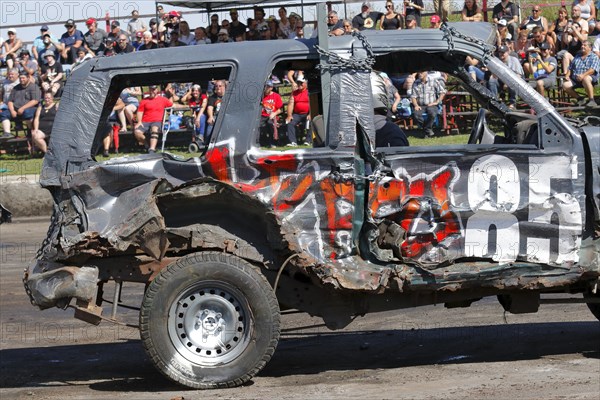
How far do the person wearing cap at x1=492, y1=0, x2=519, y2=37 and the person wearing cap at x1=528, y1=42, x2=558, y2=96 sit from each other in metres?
1.45

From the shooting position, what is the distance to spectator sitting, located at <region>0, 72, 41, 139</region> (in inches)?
850

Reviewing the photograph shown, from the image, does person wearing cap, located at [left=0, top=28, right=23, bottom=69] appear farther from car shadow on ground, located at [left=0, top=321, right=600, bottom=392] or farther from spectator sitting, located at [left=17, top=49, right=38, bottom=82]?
car shadow on ground, located at [left=0, top=321, right=600, bottom=392]

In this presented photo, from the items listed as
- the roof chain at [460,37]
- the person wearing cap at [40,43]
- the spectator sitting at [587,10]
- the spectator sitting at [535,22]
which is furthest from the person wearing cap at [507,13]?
the roof chain at [460,37]

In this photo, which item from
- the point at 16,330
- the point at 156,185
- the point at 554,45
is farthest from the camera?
the point at 554,45

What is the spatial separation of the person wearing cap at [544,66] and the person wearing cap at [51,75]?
9.44 metres

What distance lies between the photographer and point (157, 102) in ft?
58.3

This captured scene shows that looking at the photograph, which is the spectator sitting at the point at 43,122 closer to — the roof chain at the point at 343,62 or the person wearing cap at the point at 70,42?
the person wearing cap at the point at 70,42

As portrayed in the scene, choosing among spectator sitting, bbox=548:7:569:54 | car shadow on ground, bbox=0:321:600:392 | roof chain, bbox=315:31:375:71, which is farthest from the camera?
spectator sitting, bbox=548:7:569:54

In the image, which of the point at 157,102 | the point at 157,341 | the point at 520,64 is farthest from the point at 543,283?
the point at 520,64

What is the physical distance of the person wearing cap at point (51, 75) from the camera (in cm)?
2164

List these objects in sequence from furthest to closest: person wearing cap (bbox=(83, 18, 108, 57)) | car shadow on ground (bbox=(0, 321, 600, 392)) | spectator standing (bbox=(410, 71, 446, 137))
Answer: person wearing cap (bbox=(83, 18, 108, 57))
spectator standing (bbox=(410, 71, 446, 137))
car shadow on ground (bbox=(0, 321, 600, 392))

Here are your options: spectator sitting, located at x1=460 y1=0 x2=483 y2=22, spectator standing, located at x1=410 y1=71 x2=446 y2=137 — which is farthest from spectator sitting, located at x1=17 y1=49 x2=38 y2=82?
spectator sitting, located at x1=460 y1=0 x2=483 y2=22

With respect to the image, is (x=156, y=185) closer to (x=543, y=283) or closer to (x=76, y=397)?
(x=76, y=397)

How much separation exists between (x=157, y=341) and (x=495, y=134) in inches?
129
